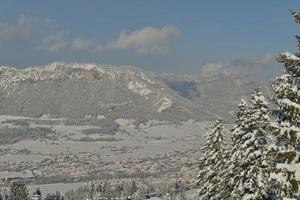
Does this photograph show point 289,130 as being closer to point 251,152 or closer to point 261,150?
point 261,150

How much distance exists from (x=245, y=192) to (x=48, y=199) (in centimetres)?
15866

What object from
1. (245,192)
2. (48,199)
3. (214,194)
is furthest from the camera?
(48,199)

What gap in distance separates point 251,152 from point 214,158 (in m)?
8.78

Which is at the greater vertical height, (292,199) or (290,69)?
(290,69)

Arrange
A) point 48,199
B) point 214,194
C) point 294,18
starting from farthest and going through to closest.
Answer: point 48,199, point 214,194, point 294,18

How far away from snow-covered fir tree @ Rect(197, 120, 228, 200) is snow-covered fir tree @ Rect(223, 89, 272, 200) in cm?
641

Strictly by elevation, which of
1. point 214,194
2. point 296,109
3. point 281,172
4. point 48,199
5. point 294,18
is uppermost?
point 294,18

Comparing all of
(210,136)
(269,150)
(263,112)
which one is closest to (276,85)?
(269,150)

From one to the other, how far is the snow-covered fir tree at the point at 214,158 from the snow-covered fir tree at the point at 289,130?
15.3 metres

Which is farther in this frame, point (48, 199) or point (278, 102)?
point (48, 199)

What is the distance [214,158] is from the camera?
3147cm

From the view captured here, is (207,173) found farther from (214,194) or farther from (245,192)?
(245,192)

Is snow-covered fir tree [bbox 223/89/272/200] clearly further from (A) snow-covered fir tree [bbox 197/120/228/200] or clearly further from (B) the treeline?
(A) snow-covered fir tree [bbox 197/120/228/200]

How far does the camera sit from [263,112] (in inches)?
909
